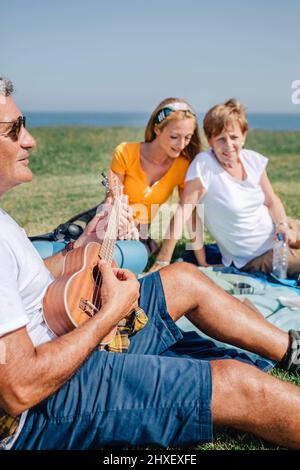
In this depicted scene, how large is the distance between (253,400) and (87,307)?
0.89m

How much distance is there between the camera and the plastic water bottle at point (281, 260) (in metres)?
5.42

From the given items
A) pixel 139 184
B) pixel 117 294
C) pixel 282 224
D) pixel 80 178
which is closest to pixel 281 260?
pixel 282 224

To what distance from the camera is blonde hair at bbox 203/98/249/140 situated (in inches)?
205

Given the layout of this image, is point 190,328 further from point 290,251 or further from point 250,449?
point 290,251

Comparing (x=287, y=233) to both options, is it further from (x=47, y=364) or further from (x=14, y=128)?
(x=47, y=364)

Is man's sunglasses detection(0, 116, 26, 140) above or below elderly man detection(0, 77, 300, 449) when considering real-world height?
above

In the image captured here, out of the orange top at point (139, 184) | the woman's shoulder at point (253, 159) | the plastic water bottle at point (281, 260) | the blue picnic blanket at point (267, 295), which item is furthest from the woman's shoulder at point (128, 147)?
the plastic water bottle at point (281, 260)

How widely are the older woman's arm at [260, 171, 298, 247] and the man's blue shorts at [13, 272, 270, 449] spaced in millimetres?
3338

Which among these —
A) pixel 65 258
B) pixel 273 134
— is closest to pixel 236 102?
pixel 65 258

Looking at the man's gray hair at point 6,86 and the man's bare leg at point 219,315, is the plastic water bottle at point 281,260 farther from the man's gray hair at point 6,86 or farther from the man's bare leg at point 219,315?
the man's gray hair at point 6,86

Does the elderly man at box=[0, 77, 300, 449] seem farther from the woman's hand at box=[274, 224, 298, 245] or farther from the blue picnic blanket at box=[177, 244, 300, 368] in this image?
the woman's hand at box=[274, 224, 298, 245]

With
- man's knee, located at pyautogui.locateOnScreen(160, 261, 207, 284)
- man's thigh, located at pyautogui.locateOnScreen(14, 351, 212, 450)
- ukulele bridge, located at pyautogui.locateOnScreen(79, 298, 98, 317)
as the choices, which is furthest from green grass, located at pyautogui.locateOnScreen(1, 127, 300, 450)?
ukulele bridge, located at pyautogui.locateOnScreen(79, 298, 98, 317)

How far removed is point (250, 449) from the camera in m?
2.79

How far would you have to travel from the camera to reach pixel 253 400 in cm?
242
